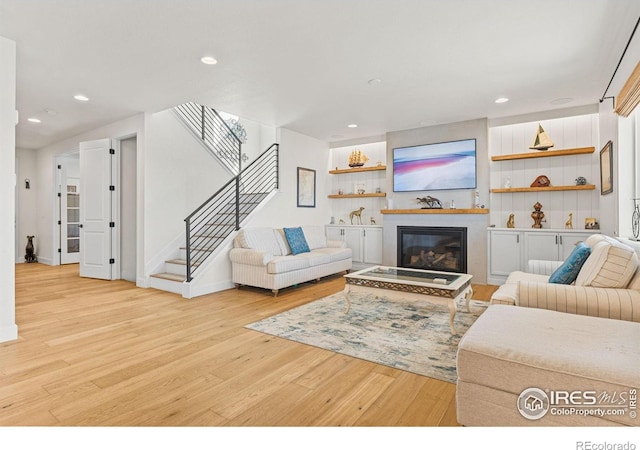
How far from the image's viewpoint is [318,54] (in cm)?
325

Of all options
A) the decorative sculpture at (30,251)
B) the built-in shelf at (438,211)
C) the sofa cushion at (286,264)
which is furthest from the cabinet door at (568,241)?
the decorative sculpture at (30,251)

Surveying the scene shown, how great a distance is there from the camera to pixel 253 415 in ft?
5.96

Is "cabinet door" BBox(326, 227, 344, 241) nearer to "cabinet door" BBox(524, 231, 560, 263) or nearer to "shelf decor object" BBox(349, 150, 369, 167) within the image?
"shelf decor object" BBox(349, 150, 369, 167)

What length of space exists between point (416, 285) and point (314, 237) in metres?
3.24

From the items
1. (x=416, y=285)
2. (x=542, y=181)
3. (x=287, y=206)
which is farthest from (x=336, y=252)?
(x=542, y=181)

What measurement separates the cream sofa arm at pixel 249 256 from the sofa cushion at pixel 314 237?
4.75 feet

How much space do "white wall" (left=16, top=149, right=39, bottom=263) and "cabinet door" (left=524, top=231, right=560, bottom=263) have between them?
33.3 feet

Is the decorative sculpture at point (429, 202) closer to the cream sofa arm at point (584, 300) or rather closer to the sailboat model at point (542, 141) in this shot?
the sailboat model at point (542, 141)

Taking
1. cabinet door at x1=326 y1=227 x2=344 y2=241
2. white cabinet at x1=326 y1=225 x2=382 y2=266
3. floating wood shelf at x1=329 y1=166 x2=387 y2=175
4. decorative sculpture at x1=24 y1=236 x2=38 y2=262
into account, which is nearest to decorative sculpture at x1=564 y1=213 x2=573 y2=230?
white cabinet at x1=326 y1=225 x2=382 y2=266

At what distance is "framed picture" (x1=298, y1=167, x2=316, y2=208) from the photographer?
6.60 meters

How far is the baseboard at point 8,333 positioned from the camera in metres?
2.90

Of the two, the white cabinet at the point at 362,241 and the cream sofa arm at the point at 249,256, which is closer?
the cream sofa arm at the point at 249,256

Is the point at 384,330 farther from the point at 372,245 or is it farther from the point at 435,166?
the point at 435,166
